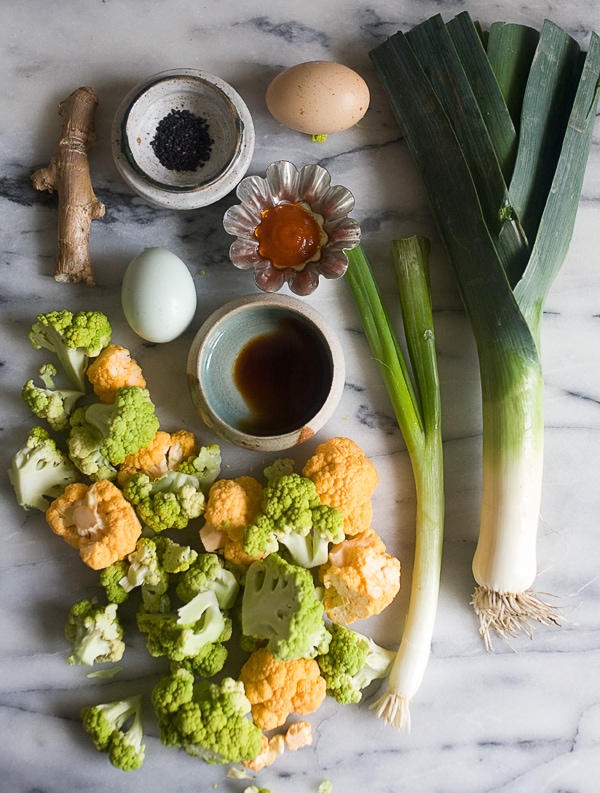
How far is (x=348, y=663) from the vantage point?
5.03 ft

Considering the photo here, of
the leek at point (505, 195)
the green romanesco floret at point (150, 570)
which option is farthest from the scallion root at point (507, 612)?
the green romanesco floret at point (150, 570)

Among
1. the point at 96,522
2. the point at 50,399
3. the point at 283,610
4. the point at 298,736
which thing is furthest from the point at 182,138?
the point at 298,736

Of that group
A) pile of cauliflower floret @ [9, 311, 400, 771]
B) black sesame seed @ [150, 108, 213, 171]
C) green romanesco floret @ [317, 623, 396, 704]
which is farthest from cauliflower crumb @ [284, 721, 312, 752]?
black sesame seed @ [150, 108, 213, 171]

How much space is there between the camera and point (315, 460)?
61.5 inches

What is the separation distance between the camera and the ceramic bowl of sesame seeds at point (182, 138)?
1554 mm

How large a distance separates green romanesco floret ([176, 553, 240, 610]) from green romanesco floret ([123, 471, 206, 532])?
112mm

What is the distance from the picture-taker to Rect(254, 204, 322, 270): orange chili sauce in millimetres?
1544

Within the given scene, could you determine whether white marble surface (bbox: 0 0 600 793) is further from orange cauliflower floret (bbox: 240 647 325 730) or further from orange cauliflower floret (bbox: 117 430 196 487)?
orange cauliflower floret (bbox: 240 647 325 730)

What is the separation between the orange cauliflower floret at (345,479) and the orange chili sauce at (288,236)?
0.47 meters

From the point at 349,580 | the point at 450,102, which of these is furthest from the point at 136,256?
the point at 349,580

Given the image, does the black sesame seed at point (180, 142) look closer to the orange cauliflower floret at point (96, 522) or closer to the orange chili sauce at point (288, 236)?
the orange chili sauce at point (288, 236)

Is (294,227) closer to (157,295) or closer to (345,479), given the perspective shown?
(157,295)

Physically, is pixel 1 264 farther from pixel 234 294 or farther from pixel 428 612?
pixel 428 612

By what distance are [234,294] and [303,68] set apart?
0.59 metres
